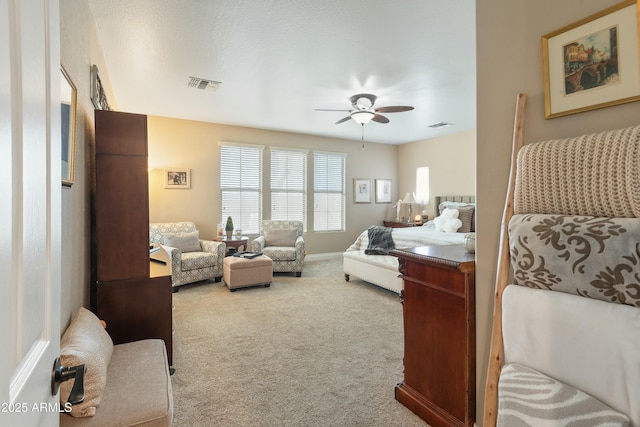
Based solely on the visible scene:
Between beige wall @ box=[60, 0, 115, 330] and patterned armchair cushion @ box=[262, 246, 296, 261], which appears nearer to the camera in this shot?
beige wall @ box=[60, 0, 115, 330]

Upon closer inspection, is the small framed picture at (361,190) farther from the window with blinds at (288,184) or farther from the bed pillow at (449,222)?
the bed pillow at (449,222)

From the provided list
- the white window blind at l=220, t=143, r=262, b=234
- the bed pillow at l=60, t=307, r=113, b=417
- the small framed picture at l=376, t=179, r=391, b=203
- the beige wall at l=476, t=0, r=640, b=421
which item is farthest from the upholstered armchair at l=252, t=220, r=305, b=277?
the beige wall at l=476, t=0, r=640, b=421

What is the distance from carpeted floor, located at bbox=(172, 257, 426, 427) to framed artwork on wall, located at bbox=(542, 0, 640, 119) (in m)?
1.83

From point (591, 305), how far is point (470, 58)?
3060 millimetres

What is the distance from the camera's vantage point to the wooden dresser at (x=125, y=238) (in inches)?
90.0

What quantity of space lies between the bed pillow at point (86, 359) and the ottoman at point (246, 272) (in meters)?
2.89

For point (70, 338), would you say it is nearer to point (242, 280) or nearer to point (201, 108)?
point (242, 280)

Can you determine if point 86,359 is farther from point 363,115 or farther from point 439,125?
point 439,125

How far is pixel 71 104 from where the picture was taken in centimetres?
183

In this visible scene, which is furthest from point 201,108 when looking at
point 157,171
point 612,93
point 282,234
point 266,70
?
point 612,93

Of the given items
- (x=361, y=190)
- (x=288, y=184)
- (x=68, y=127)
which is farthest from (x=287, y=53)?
(x=361, y=190)

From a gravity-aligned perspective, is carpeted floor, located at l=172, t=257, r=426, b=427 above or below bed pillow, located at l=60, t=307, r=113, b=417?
below

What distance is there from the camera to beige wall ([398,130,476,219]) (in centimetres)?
664

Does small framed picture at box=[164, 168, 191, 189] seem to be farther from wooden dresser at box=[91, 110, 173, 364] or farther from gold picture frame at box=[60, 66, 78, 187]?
gold picture frame at box=[60, 66, 78, 187]
